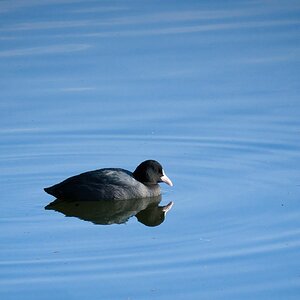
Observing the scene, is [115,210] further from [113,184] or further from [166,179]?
[166,179]

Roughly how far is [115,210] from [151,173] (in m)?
0.59

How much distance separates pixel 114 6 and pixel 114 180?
10234mm

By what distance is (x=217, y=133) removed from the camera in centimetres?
1407

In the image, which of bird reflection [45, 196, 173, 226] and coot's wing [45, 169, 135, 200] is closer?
bird reflection [45, 196, 173, 226]

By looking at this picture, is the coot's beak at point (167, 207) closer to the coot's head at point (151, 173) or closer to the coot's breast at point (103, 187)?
the coot's head at point (151, 173)

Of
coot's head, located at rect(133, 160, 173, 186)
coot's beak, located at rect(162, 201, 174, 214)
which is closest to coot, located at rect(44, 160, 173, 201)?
coot's head, located at rect(133, 160, 173, 186)

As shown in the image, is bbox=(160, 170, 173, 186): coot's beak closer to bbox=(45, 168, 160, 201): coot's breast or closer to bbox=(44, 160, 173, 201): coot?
bbox=(44, 160, 173, 201): coot

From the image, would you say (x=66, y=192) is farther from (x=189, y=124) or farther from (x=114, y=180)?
(x=189, y=124)

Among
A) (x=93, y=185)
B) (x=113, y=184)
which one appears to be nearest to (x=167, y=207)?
(x=113, y=184)

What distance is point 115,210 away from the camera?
1244cm

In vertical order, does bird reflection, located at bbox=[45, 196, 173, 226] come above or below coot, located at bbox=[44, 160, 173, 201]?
below

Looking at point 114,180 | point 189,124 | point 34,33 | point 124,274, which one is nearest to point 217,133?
point 189,124

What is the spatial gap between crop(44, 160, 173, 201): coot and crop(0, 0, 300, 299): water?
0.79ft

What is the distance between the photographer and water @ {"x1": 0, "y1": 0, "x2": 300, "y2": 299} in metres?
9.71
